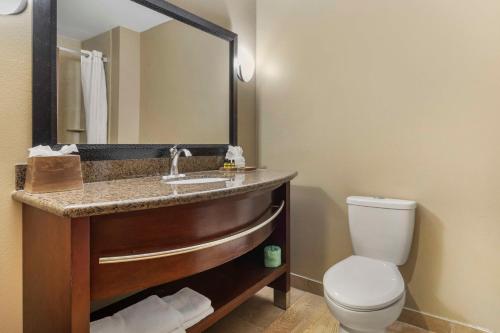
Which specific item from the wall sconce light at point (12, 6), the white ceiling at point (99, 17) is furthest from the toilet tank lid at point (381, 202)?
the wall sconce light at point (12, 6)

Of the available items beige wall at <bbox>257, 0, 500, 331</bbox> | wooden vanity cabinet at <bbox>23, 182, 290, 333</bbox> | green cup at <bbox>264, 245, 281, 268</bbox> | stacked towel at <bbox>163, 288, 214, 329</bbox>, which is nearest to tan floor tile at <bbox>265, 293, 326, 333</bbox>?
beige wall at <bbox>257, 0, 500, 331</bbox>

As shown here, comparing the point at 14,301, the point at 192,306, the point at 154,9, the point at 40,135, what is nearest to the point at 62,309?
the point at 14,301

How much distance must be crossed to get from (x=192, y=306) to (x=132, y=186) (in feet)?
1.97

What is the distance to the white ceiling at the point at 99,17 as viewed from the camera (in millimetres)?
1263

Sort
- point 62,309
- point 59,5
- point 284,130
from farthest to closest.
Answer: point 284,130 < point 59,5 < point 62,309

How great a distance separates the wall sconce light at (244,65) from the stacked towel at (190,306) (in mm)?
1533

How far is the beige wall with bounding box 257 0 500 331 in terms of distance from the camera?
1.53 metres

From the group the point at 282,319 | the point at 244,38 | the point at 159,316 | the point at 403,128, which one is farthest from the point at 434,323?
the point at 244,38

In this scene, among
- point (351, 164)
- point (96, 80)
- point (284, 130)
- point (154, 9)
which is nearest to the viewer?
point (96, 80)

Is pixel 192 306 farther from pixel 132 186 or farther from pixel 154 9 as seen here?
pixel 154 9

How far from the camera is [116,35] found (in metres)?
1.46

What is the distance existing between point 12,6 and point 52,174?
651 millimetres

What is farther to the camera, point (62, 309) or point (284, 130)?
point (284, 130)

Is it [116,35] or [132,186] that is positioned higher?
[116,35]
